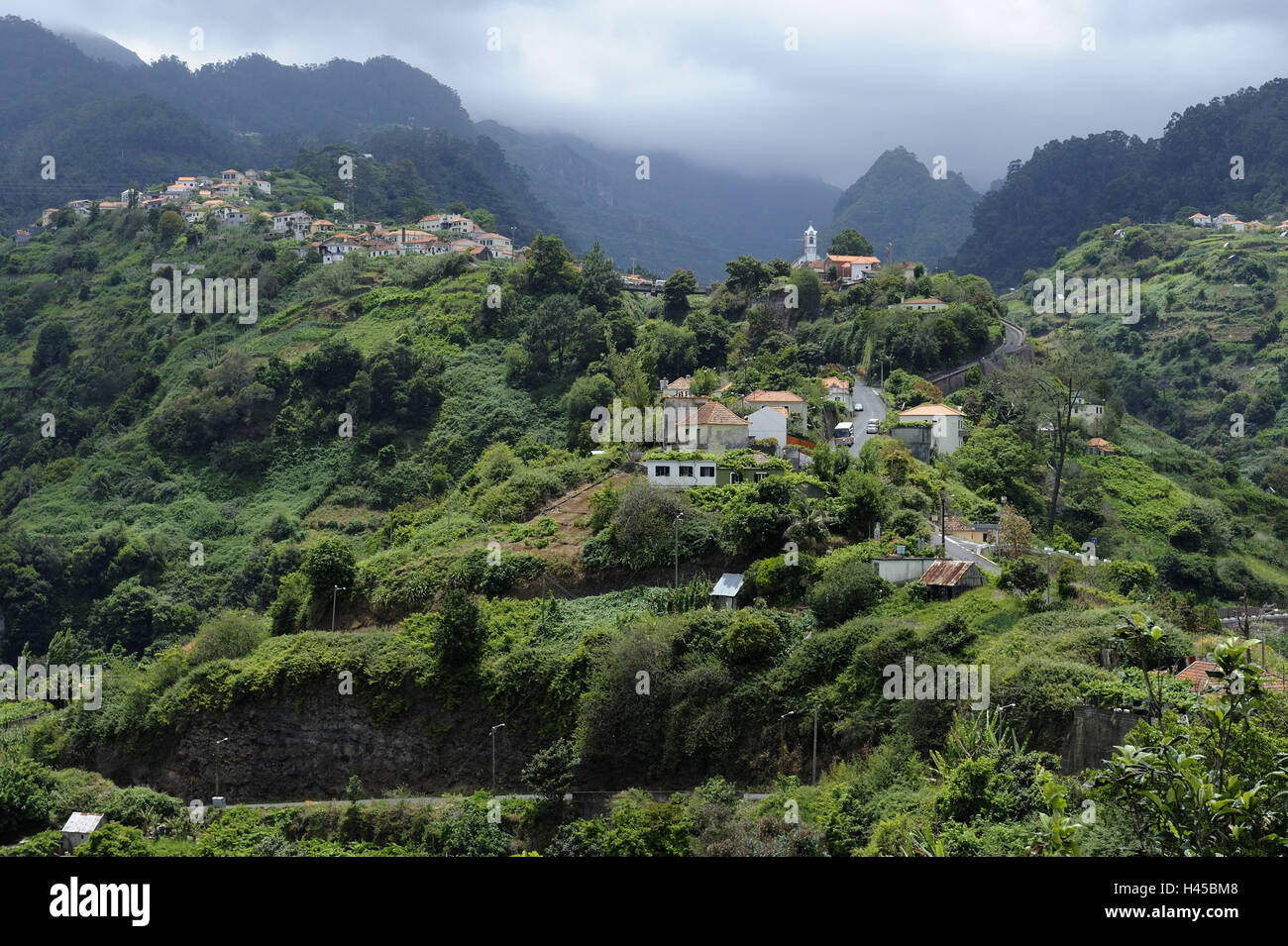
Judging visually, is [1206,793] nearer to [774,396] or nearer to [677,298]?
[774,396]

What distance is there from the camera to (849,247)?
6147cm

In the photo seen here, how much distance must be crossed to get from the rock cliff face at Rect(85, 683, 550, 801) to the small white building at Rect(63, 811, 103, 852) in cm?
372

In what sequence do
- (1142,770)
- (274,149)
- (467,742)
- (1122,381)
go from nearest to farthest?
1. (1142,770)
2. (467,742)
3. (1122,381)
4. (274,149)

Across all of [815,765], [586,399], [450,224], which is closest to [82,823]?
[815,765]

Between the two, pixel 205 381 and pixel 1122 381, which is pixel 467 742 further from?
pixel 1122 381

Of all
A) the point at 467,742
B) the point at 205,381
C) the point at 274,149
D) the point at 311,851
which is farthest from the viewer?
the point at 274,149

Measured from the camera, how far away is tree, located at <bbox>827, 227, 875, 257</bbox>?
201 feet

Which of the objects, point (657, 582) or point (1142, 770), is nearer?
point (1142, 770)

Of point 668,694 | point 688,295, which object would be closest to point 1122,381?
point 688,295

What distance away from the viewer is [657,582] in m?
30.7

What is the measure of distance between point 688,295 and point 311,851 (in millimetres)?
39421

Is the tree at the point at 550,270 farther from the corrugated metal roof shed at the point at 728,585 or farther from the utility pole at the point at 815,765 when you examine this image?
the utility pole at the point at 815,765

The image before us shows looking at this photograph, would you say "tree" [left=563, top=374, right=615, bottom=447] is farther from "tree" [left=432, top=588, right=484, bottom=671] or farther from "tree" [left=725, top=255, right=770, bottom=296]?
"tree" [left=432, top=588, right=484, bottom=671]

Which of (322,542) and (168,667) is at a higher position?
(322,542)
